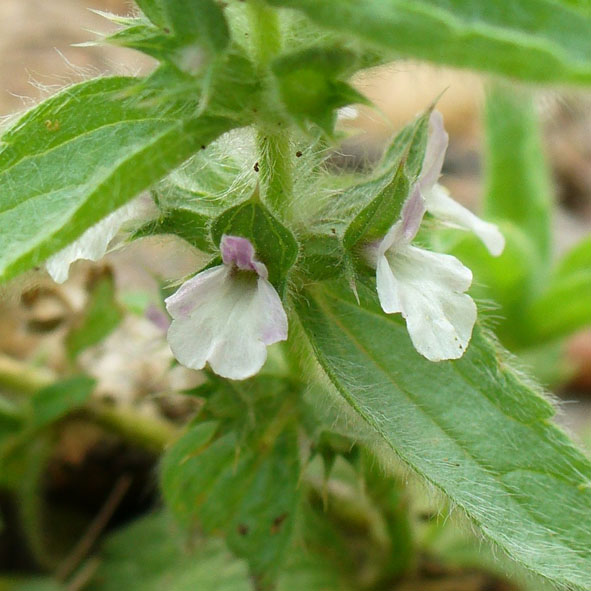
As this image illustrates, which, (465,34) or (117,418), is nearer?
(465,34)

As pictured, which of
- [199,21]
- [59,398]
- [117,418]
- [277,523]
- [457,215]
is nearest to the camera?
[199,21]

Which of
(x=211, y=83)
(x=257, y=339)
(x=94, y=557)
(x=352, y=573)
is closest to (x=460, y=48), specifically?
(x=211, y=83)

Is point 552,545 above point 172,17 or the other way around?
the other way around

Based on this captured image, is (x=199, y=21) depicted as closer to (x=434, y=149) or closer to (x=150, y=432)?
(x=434, y=149)

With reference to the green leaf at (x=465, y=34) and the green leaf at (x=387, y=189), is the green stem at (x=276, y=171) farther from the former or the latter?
the green leaf at (x=465, y=34)

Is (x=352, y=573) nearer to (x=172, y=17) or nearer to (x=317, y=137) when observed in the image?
(x=317, y=137)

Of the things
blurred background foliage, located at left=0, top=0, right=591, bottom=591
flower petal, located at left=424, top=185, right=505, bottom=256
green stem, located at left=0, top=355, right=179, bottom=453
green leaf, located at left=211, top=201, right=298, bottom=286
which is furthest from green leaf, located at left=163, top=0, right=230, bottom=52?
green stem, located at left=0, top=355, right=179, bottom=453

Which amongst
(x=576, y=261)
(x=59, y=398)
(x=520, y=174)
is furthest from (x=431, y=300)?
(x=520, y=174)
